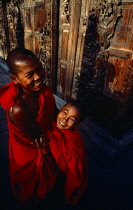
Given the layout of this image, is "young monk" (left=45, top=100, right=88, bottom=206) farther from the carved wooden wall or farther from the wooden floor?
the carved wooden wall

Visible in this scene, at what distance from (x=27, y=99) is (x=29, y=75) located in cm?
27

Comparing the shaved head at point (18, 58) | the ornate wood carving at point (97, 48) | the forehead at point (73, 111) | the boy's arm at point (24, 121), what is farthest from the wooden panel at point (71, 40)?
the boy's arm at point (24, 121)

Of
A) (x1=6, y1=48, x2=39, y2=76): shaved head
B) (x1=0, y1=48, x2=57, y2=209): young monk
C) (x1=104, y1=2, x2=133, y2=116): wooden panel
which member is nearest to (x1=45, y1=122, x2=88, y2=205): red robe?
(x1=0, y1=48, x2=57, y2=209): young monk

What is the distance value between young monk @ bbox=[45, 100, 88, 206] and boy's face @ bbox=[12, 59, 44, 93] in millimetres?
507

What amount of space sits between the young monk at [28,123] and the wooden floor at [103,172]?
0.56m

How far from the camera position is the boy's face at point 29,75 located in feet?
4.07

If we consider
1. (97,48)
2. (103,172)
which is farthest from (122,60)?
(103,172)

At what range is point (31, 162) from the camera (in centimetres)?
154

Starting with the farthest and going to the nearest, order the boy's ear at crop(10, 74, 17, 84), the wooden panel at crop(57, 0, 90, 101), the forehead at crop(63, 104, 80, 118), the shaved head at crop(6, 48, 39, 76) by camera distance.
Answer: the wooden panel at crop(57, 0, 90, 101) → the forehead at crop(63, 104, 80, 118) → the boy's ear at crop(10, 74, 17, 84) → the shaved head at crop(6, 48, 39, 76)

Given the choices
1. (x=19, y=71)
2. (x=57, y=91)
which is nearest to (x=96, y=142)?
(x=57, y=91)

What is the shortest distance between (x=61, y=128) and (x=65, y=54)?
7.06ft

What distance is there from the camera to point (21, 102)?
4.36 feet

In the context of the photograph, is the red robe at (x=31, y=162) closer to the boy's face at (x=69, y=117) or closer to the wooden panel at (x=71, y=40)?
the boy's face at (x=69, y=117)

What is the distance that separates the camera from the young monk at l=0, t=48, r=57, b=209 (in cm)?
127
